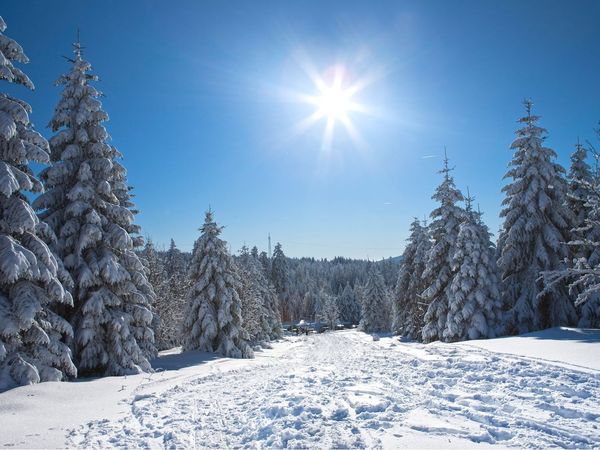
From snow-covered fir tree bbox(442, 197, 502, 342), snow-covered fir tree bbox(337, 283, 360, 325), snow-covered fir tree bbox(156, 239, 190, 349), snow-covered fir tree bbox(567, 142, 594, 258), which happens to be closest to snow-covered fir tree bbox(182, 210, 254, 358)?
snow-covered fir tree bbox(156, 239, 190, 349)

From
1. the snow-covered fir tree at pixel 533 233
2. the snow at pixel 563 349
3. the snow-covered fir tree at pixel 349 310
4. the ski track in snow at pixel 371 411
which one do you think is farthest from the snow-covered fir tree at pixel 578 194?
the snow-covered fir tree at pixel 349 310

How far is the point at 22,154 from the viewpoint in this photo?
458 inches

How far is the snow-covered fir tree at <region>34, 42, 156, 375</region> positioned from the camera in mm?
15000

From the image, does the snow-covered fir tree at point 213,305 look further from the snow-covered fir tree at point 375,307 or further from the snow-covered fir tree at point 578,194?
the snow-covered fir tree at point 375,307

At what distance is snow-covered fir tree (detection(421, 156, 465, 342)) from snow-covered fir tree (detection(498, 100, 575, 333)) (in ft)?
11.6

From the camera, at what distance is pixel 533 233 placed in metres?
23.4

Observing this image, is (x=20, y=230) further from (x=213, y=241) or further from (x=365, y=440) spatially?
(x=213, y=241)

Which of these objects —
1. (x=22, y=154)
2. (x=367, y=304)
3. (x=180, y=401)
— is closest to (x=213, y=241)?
(x=22, y=154)

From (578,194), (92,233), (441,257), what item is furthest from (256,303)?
(578,194)

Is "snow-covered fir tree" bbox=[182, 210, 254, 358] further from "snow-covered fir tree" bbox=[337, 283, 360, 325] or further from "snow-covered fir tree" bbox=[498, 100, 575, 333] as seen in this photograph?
"snow-covered fir tree" bbox=[337, 283, 360, 325]

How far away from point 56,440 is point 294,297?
10330cm

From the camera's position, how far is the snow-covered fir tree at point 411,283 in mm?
34562

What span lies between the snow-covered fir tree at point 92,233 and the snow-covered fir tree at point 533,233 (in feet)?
70.5

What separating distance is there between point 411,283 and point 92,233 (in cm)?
2822
